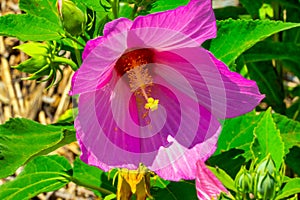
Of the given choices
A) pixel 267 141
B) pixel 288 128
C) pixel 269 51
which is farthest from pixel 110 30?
pixel 269 51

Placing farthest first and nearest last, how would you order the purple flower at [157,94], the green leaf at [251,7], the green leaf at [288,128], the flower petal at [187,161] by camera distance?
the green leaf at [251,7] < the green leaf at [288,128] < the flower petal at [187,161] < the purple flower at [157,94]

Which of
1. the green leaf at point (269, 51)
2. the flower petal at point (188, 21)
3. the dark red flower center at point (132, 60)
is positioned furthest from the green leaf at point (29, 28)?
the green leaf at point (269, 51)

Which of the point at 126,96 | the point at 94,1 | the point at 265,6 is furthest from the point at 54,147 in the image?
the point at 265,6

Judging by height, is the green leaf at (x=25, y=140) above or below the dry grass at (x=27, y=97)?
above

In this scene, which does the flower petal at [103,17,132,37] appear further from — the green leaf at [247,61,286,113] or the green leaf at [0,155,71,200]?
the green leaf at [247,61,286,113]

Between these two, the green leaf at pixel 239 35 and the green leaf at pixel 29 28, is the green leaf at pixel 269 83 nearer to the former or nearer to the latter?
the green leaf at pixel 239 35

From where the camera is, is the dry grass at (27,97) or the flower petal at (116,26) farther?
the dry grass at (27,97)

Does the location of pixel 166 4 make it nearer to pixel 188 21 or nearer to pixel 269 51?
pixel 188 21
